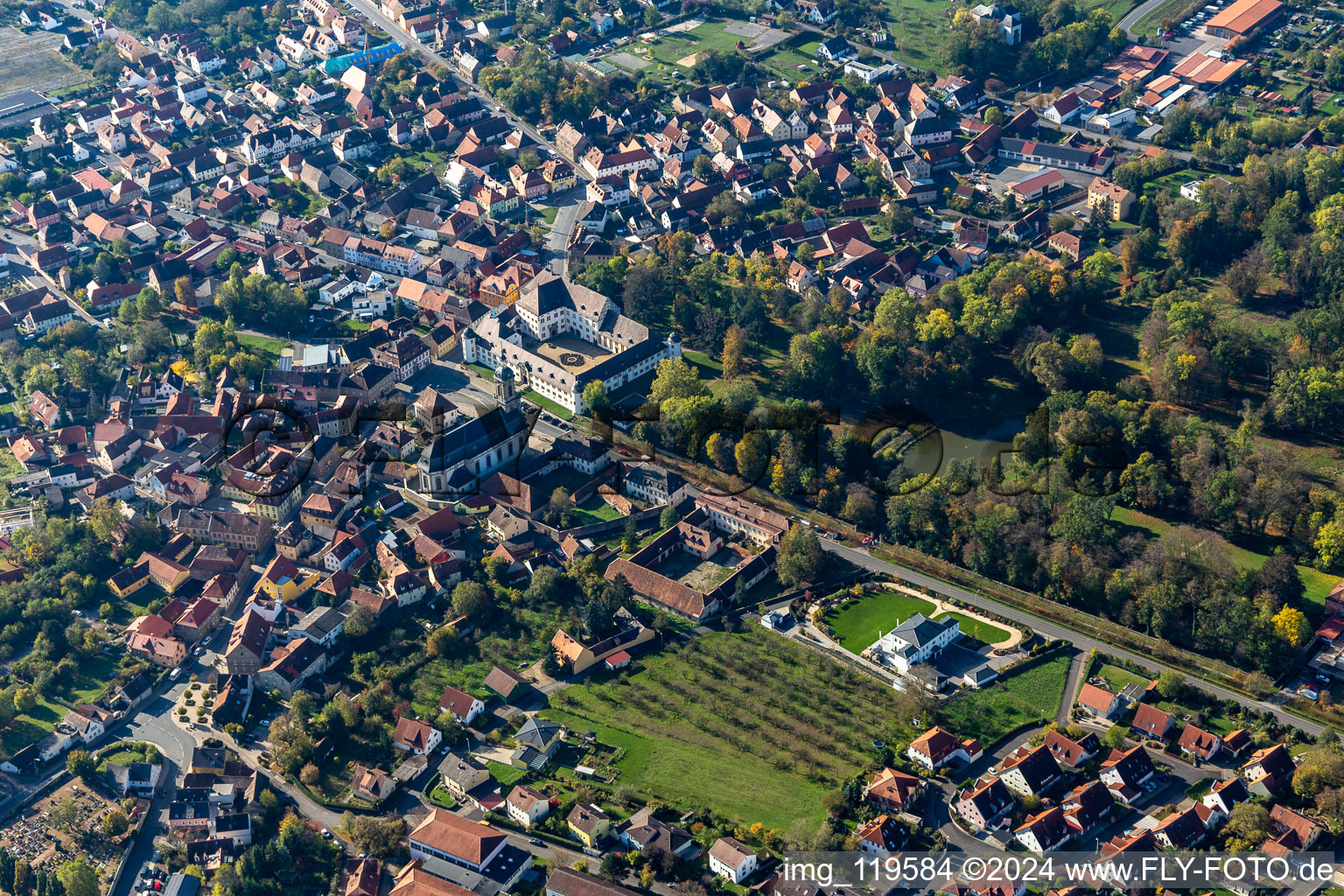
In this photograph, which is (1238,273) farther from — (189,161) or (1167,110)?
(189,161)

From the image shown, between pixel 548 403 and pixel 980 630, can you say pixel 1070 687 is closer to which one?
pixel 980 630

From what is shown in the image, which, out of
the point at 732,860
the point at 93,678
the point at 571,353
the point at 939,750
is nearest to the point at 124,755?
the point at 93,678

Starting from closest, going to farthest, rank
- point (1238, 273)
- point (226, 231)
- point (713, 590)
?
point (713, 590) → point (1238, 273) → point (226, 231)

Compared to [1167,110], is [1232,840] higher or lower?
lower

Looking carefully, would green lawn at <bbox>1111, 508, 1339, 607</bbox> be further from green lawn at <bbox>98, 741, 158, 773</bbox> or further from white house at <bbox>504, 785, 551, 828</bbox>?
green lawn at <bbox>98, 741, 158, 773</bbox>

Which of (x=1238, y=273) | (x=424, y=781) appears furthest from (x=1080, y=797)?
(x=1238, y=273)
